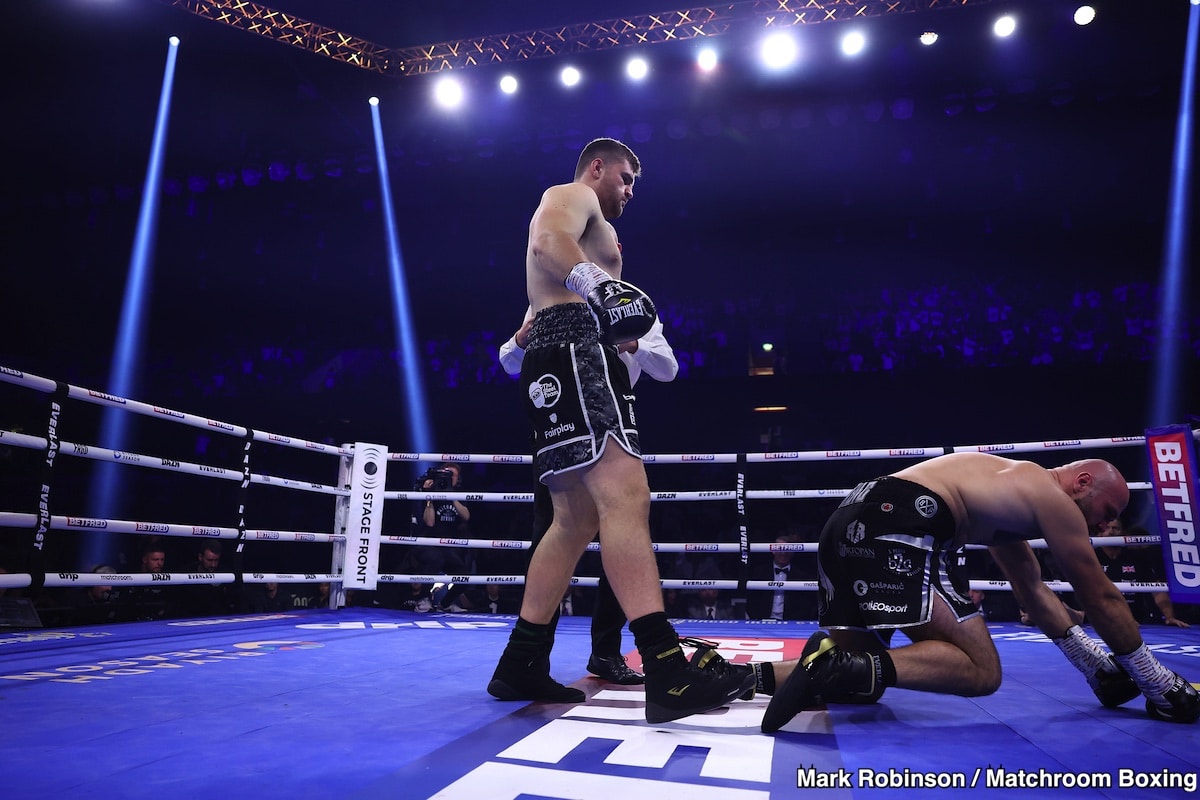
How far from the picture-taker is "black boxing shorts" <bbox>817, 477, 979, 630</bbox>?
1728mm

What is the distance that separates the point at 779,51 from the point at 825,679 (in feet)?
23.2

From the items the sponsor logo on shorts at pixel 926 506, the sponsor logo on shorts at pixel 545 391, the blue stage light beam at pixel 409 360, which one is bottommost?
the sponsor logo on shorts at pixel 926 506

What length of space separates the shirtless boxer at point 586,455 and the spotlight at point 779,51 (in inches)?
240

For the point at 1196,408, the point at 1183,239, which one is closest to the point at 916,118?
the point at 1183,239

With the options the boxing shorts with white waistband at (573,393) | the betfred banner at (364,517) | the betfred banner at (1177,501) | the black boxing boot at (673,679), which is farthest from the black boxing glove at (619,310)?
the betfred banner at (364,517)

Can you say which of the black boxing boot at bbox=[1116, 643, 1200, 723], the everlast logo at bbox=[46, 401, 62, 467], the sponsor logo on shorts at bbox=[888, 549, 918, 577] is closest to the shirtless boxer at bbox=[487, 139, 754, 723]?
the sponsor logo on shorts at bbox=[888, 549, 918, 577]

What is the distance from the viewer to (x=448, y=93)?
Result: 26.2 ft

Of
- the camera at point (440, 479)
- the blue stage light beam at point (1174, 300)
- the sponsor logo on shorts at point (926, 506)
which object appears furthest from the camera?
the blue stage light beam at point (1174, 300)

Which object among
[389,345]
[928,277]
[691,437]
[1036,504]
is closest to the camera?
[1036,504]

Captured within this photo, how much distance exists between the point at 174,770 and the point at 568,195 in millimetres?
1373

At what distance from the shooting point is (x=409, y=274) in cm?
1037

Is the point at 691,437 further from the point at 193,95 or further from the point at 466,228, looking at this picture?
the point at 193,95

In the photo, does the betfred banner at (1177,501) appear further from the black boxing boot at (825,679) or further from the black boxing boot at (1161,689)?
the black boxing boot at (825,679)

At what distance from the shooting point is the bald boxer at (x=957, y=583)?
5.28 feet
